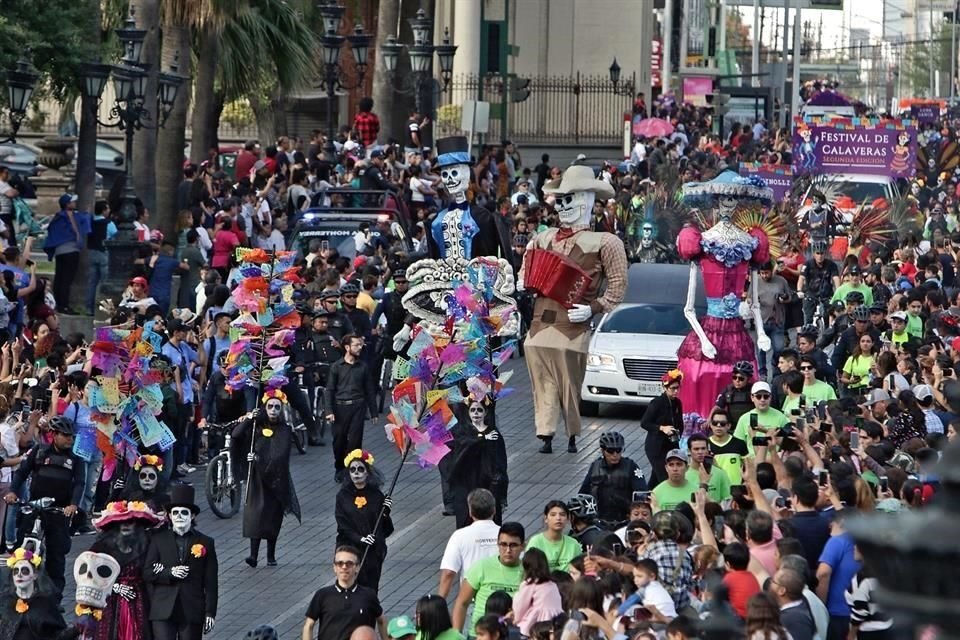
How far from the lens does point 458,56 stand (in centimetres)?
5453

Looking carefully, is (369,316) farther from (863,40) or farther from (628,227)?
(863,40)

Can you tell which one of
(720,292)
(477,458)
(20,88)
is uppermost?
(20,88)

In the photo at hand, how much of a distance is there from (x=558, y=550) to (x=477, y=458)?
4.26m

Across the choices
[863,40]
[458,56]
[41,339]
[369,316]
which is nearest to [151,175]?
[369,316]

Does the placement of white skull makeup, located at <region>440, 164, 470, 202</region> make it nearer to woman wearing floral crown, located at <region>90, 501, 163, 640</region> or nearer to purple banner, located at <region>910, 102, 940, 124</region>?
woman wearing floral crown, located at <region>90, 501, 163, 640</region>

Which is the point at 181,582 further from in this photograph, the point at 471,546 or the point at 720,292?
the point at 720,292

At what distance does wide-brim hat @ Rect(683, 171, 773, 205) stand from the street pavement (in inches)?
103

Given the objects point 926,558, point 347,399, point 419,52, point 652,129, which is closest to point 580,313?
point 347,399

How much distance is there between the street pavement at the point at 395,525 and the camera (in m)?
13.7

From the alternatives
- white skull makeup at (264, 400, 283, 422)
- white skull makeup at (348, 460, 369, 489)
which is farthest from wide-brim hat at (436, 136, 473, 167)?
white skull makeup at (348, 460, 369, 489)

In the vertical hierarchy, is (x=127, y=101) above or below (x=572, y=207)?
above

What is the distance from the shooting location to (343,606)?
10.3 m

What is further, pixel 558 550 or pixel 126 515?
pixel 126 515

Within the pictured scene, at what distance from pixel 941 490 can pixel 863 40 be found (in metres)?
184
